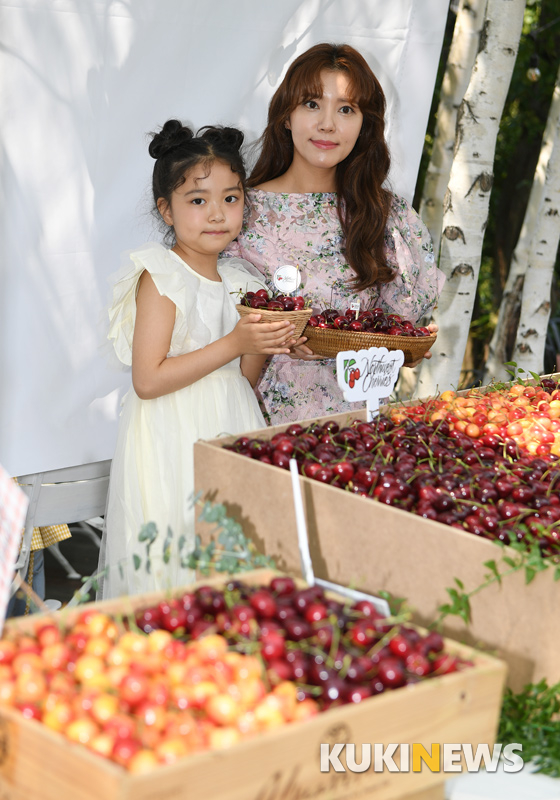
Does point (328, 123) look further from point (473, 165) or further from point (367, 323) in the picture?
point (473, 165)

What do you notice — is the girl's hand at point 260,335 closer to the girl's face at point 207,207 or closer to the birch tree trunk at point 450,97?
the girl's face at point 207,207

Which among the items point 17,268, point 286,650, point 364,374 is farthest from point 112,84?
point 286,650

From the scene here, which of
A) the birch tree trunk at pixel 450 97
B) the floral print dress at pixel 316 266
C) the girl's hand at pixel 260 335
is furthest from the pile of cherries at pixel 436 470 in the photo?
the birch tree trunk at pixel 450 97

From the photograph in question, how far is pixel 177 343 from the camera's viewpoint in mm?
2287

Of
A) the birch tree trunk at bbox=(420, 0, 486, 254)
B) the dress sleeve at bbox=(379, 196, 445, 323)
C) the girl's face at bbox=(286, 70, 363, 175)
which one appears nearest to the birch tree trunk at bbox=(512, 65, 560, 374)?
the birch tree trunk at bbox=(420, 0, 486, 254)

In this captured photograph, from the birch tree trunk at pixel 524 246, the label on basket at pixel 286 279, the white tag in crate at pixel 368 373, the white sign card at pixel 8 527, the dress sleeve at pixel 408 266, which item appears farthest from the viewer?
the birch tree trunk at pixel 524 246

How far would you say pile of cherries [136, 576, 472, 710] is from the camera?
3.50 ft

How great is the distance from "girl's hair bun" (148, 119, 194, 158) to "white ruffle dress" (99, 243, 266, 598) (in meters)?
0.26

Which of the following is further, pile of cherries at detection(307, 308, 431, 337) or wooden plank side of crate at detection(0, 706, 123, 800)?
pile of cherries at detection(307, 308, 431, 337)

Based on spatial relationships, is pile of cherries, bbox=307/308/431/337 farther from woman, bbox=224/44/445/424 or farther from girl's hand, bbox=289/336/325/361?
woman, bbox=224/44/445/424

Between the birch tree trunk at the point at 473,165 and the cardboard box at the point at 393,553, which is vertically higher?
the birch tree trunk at the point at 473,165

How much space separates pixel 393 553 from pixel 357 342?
0.86 meters

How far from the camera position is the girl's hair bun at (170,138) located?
2270 mm

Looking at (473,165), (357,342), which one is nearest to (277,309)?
(357,342)
